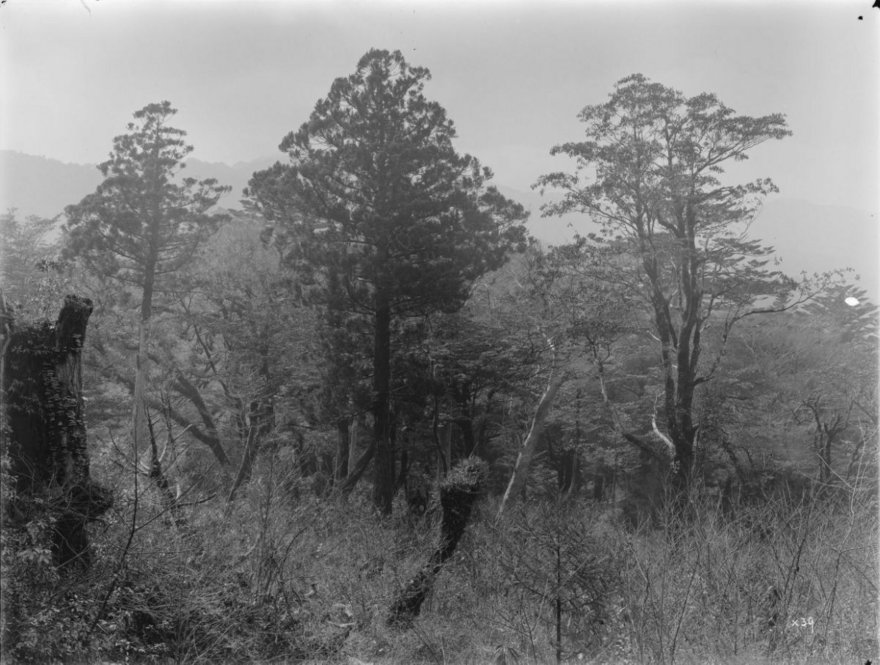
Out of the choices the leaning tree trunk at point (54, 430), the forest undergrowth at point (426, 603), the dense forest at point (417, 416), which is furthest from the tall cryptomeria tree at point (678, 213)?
the leaning tree trunk at point (54, 430)

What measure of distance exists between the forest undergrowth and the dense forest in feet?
0.16

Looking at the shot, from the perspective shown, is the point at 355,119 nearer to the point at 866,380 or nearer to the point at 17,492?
the point at 17,492

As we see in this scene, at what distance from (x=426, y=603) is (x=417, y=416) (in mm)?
9227

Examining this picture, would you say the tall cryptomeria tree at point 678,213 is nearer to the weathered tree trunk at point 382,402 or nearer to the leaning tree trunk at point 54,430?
the weathered tree trunk at point 382,402

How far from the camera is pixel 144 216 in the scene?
65.7 ft

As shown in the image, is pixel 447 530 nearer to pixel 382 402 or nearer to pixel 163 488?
pixel 163 488

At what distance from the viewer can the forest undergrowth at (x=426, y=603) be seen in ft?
18.5

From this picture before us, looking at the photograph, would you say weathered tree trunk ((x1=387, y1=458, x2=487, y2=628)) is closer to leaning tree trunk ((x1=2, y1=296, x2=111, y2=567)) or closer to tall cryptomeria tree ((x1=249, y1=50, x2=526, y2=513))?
leaning tree trunk ((x1=2, y1=296, x2=111, y2=567))

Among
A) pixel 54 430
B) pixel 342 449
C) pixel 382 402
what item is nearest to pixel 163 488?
pixel 54 430

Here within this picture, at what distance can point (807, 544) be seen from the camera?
29.3ft

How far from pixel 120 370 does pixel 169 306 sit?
10.1 feet

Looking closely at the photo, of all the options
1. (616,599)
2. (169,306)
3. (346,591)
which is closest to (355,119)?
(169,306)

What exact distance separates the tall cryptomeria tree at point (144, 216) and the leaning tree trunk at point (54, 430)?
13.1 metres

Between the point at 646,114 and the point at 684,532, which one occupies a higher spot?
the point at 646,114
